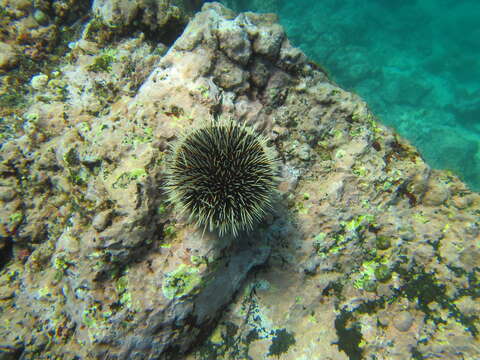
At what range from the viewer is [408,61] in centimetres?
2473

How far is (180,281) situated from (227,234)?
0.81 metres

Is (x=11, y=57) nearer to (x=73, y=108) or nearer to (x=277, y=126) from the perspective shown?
(x=73, y=108)

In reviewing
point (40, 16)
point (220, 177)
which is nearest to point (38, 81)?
point (40, 16)

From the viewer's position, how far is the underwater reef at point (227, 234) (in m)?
3.13

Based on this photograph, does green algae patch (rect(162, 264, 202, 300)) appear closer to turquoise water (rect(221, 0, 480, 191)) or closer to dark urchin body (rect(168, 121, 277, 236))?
dark urchin body (rect(168, 121, 277, 236))

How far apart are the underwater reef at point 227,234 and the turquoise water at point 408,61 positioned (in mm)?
17131

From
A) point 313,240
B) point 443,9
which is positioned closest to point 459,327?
point 313,240

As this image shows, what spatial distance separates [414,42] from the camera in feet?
87.9

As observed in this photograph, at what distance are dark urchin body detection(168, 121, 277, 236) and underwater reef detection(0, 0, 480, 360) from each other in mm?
531

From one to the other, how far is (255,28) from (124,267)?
4114mm

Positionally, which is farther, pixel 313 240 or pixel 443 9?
pixel 443 9

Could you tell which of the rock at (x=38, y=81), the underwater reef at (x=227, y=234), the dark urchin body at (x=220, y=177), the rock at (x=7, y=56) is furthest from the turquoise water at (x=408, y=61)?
the dark urchin body at (x=220, y=177)

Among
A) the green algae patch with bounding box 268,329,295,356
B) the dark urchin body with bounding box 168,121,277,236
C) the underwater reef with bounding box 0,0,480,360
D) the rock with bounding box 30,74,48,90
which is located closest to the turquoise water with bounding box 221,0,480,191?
the rock with bounding box 30,74,48,90

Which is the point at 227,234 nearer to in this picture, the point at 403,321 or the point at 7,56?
the point at 403,321
